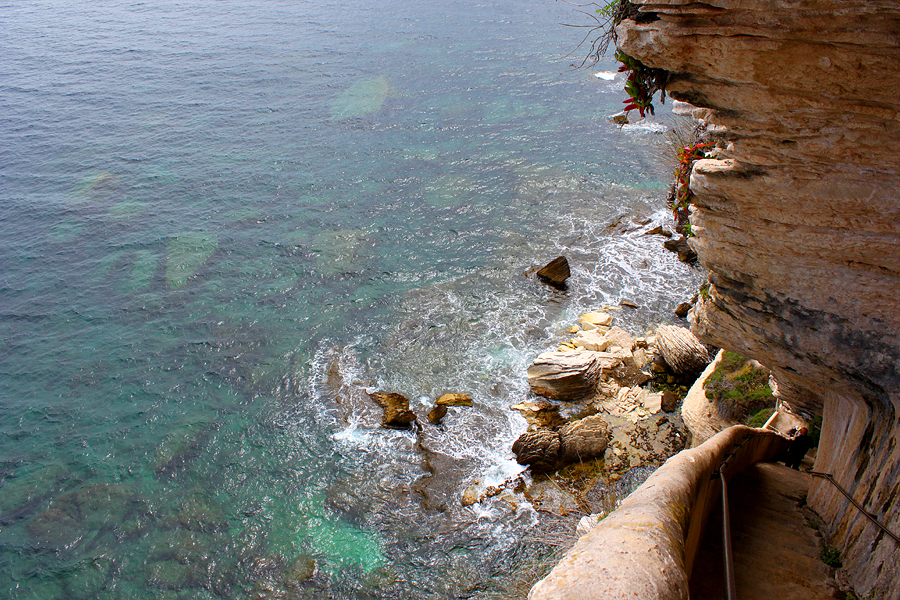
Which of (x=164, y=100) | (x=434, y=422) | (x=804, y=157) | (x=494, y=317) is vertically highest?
(x=804, y=157)

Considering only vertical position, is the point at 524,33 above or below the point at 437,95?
above

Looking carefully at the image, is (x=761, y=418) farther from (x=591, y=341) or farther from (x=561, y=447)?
(x=591, y=341)

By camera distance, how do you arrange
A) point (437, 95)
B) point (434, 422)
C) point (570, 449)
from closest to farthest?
point (570, 449) → point (434, 422) → point (437, 95)

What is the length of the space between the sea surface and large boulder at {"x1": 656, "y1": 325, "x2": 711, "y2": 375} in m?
2.24

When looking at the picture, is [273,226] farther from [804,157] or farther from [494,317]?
[804,157]

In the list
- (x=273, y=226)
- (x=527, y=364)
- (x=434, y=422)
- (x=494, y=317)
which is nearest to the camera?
(x=434, y=422)

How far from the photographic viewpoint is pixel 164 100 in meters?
38.9

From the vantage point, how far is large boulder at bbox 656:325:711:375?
57.2 ft

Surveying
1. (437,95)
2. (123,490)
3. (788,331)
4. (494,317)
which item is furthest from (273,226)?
(788,331)

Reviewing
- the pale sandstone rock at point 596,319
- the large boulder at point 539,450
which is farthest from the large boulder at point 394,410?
the pale sandstone rock at point 596,319

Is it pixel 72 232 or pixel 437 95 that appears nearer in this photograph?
pixel 72 232

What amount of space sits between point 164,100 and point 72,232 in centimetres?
1547

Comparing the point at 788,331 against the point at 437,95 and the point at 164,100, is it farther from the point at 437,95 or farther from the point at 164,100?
the point at 164,100

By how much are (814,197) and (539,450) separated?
9.94 meters
